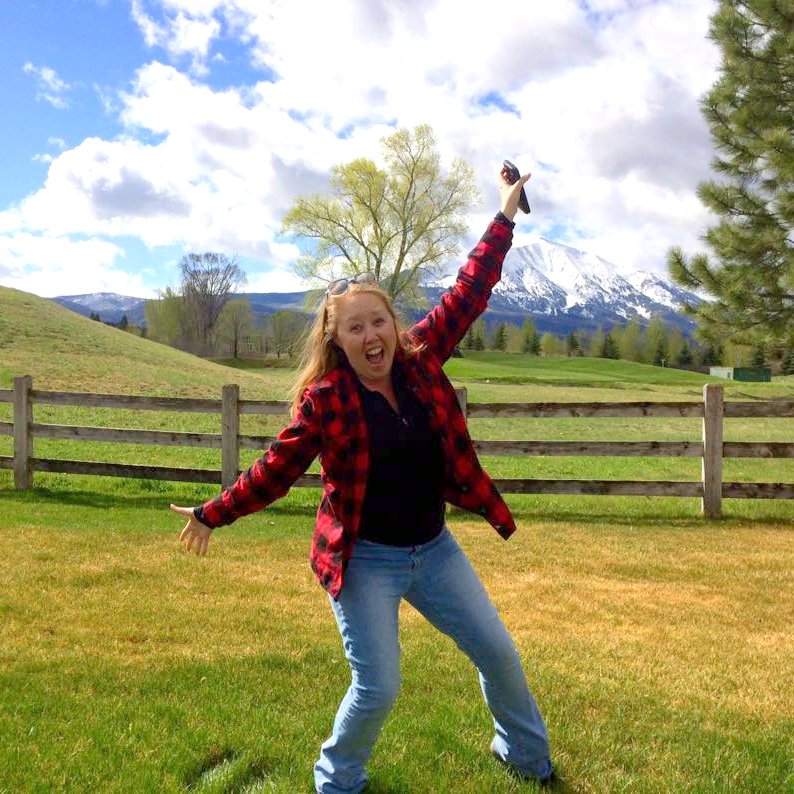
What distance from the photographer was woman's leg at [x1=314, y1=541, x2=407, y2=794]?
2.86 meters

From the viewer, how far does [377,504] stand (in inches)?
114

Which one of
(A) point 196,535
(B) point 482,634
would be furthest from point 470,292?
(A) point 196,535

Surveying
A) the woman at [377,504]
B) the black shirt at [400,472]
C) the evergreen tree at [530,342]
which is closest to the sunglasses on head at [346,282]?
the woman at [377,504]

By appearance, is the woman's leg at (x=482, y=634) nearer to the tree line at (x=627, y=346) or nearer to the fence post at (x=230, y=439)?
the fence post at (x=230, y=439)

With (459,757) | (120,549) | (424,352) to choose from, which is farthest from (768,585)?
(120,549)

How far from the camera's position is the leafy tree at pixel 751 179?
36.6ft

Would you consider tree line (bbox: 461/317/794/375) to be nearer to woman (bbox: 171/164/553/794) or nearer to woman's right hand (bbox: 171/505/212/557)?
woman (bbox: 171/164/553/794)

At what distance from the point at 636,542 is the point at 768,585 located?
1723 mm

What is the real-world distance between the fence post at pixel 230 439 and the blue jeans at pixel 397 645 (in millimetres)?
7328

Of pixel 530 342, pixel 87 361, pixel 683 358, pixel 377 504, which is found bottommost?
pixel 377 504

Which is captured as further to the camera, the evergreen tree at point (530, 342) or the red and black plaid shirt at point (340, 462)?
the evergreen tree at point (530, 342)

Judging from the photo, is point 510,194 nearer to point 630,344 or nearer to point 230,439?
point 230,439

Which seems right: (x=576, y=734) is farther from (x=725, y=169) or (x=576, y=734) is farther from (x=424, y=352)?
(x=725, y=169)

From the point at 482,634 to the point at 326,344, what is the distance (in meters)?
1.28
